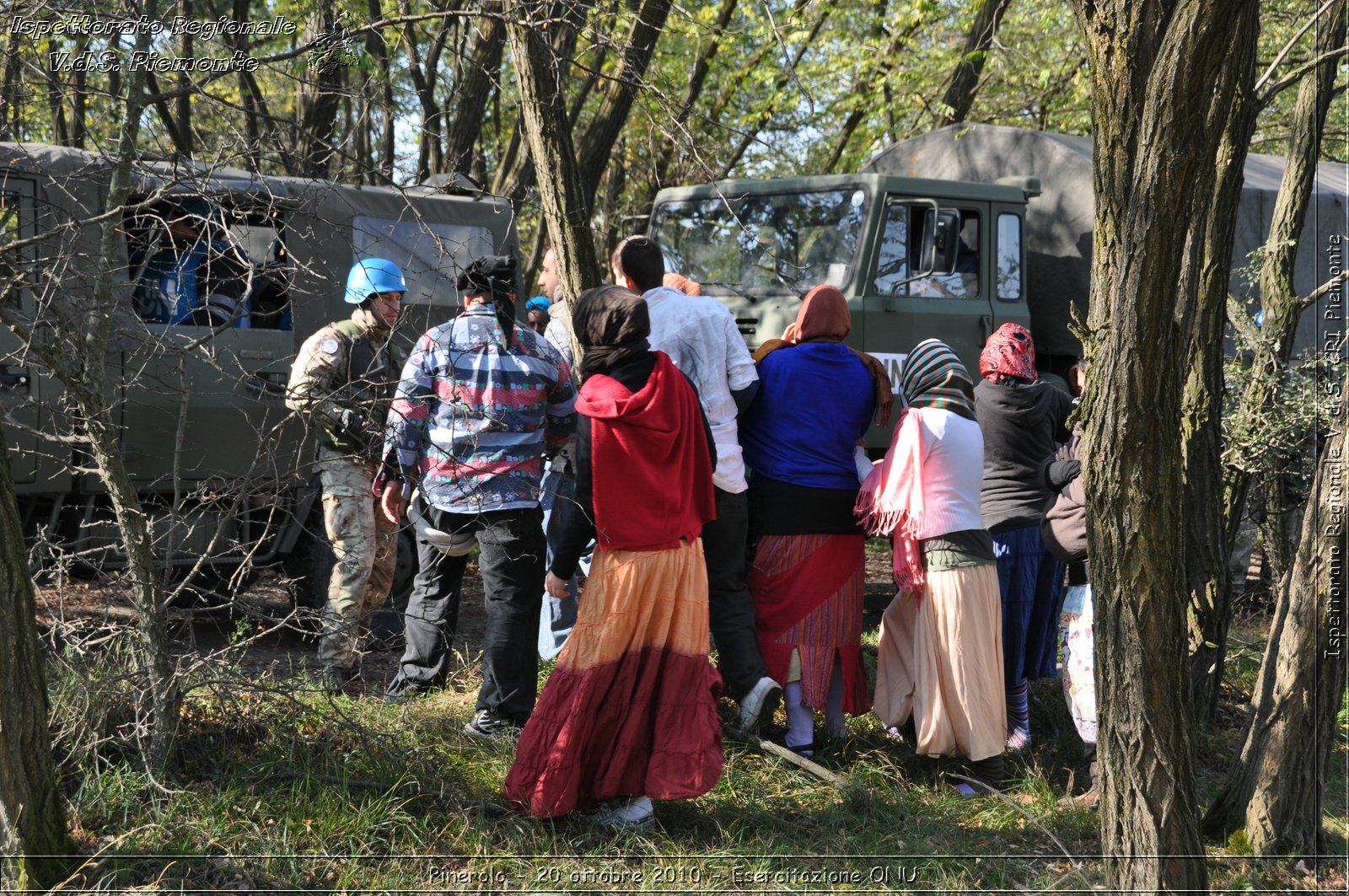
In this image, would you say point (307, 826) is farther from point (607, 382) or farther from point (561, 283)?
point (561, 283)

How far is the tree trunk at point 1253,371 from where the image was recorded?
5.27m

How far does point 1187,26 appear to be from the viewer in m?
2.88

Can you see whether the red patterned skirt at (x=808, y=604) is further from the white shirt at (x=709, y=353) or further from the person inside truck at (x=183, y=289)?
the person inside truck at (x=183, y=289)

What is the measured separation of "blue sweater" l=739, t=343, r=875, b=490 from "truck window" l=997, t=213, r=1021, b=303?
3.58 metres

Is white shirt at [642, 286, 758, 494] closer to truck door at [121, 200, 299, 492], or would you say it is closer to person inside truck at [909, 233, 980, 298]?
truck door at [121, 200, 299, 492]

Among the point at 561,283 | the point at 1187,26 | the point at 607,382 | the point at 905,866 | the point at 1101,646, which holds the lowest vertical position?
the point at 905,866

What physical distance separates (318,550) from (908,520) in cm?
312

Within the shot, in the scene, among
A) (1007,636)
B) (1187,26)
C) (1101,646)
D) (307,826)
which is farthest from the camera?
(1007,636)

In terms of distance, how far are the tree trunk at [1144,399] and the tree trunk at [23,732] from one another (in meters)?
2.75

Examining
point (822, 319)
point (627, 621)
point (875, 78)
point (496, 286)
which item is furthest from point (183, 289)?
point (875, 78)

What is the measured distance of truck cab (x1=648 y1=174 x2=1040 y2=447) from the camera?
7.73 meters

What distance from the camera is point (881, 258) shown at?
25.5ft

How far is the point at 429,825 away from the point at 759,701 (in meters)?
1.30

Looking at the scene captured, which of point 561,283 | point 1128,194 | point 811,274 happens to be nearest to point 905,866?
point 1128,194
